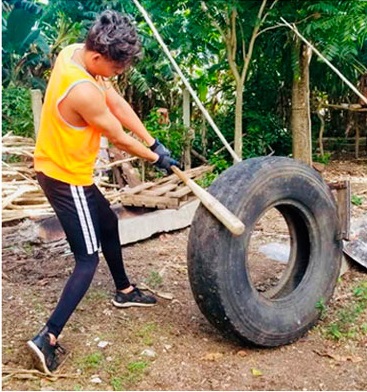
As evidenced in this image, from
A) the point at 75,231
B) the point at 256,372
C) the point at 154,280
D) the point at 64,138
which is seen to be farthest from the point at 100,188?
the point at 256,372

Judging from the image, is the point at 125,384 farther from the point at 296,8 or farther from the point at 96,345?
the point at 296,8

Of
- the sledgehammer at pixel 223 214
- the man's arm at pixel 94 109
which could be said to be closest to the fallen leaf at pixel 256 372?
the sledgehammer at pixel 223 214

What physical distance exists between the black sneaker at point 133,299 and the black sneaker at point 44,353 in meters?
0.75

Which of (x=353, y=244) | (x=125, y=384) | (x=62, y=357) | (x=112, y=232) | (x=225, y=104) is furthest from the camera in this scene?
(x=225, y=104)

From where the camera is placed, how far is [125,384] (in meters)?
2.61

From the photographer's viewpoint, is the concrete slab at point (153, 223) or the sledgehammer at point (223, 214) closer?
the sledgehammer at point (223, 214)

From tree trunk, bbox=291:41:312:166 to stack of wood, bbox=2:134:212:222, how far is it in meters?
1.38

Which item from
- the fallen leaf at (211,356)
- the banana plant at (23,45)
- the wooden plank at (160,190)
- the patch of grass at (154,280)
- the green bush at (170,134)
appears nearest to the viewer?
the fallen leaf at (211,356)

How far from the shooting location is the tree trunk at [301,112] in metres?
7.16

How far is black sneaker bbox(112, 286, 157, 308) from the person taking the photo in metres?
3.46

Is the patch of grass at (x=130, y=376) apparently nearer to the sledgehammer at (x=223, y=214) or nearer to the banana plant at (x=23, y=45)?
the sledgehammer at (x=223, y=214)

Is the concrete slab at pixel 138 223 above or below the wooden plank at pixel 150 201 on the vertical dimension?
below

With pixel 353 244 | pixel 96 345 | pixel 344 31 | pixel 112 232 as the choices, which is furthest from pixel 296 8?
pixel 96 345

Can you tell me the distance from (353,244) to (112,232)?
1892 millimetres
